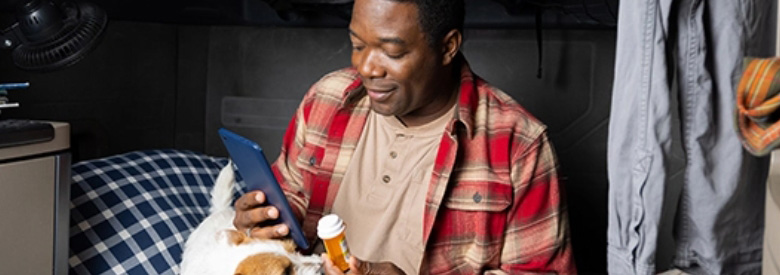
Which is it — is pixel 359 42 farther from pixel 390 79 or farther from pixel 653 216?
pixel 653 216

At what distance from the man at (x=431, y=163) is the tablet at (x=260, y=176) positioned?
26cm

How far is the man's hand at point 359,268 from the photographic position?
1334mm

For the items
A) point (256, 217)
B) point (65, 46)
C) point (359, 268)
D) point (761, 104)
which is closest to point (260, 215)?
point (256, 217)

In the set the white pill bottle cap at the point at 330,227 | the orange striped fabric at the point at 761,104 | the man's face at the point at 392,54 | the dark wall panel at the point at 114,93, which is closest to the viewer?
the orange striped fabric at the point at 761,104

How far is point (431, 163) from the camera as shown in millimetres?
1729

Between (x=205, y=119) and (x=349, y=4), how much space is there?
86 centimetres

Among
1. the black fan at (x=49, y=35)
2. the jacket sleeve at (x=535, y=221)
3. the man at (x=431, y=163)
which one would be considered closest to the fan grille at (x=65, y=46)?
the black fan at (x=49, y=35)

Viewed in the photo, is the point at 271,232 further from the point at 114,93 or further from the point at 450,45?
the point at 114,93

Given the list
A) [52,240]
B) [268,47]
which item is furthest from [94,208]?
[268,47]

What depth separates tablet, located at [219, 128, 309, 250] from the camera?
4.55ft

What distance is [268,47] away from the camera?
2885 millimetres

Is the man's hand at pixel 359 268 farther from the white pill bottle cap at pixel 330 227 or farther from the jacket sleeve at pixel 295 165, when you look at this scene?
the jacket sleeve at pixel 295 165

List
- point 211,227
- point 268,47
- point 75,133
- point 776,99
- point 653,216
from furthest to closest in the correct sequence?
point 268,47 → point 75,133 → point 211,227 → point 653,216 → point 776,99

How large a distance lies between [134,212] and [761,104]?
1588 millimetres
